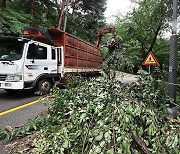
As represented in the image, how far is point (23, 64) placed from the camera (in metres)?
7.62

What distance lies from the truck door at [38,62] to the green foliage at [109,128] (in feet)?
15.3

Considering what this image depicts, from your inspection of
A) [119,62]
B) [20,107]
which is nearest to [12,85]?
[20,107]

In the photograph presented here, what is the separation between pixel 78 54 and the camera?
1190 centimetres

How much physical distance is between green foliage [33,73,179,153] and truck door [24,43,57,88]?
465cm

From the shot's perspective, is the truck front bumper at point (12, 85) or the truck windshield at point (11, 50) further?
the truck windshield at point (11, 50)

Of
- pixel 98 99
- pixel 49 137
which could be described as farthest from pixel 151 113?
pixel 49 137

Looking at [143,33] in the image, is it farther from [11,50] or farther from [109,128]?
[109,128]

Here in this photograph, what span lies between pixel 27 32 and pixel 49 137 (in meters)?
6.59

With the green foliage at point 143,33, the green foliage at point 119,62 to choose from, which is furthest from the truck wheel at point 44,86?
the green foliage at point 143,33

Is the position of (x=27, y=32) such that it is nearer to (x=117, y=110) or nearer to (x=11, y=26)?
(x=11, y=26)

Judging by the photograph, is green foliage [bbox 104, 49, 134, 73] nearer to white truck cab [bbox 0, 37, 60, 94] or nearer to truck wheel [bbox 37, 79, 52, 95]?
white truck cab [bbox 0, 37, 60, 94]

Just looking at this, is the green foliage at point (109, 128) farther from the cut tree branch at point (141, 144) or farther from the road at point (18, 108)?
the road at point (18, 108)

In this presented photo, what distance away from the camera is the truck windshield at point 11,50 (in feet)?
25.3

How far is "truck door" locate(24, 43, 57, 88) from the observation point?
7.86m
